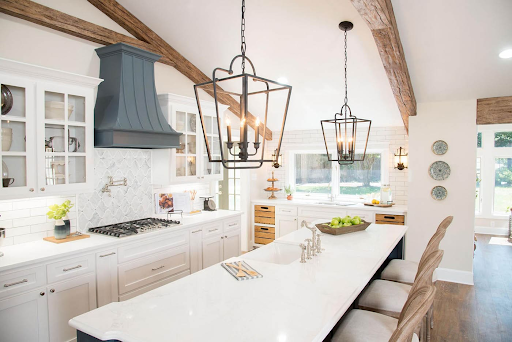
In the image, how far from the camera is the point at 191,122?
4.36 m

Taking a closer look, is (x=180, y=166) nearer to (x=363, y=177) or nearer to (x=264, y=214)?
(x=264, y=214)

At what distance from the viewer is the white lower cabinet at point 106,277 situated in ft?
9.96

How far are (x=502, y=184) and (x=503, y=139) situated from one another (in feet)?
3.28

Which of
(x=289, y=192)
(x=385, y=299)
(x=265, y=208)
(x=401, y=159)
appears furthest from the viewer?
(x=289, y=192)

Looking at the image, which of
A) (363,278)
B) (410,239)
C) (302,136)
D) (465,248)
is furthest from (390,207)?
(363,278)

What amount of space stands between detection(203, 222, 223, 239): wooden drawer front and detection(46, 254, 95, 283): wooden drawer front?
1.47 m

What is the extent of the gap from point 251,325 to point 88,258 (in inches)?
78.7

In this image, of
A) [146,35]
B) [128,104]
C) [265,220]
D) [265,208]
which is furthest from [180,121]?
[265,220]

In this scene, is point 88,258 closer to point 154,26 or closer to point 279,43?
point 154,26

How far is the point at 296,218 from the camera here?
5.96m

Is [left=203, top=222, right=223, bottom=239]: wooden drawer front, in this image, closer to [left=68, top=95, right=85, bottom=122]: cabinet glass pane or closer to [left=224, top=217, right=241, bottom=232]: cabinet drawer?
[left=224, top=217, right=241, bottom=232]: cabinet drawer

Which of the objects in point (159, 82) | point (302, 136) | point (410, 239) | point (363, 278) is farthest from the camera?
point (302, 136)

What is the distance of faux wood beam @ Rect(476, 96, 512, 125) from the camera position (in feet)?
14.2

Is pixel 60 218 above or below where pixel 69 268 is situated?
above
